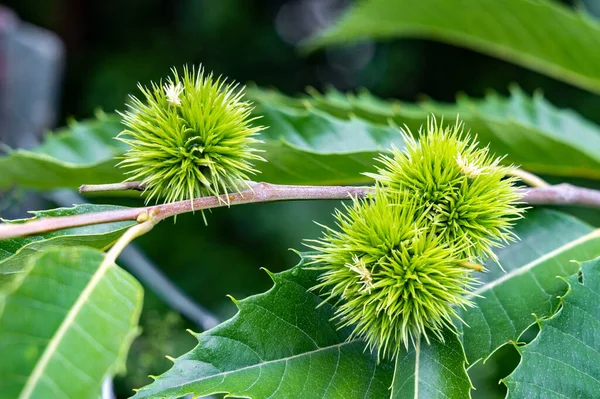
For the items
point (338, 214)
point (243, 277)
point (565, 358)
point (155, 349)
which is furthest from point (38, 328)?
point (243, 277)

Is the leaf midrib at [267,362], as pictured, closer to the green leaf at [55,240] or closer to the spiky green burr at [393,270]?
the spiky green burr at [393,270]

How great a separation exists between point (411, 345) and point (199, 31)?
165 inches

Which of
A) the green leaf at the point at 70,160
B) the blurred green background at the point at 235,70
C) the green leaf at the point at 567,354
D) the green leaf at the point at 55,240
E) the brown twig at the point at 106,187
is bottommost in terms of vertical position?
the green leaf at the point at 567,354

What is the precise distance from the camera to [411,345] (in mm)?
1220

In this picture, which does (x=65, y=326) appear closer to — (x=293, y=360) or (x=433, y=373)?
(x=293, y=360)

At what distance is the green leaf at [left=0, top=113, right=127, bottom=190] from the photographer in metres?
1.68

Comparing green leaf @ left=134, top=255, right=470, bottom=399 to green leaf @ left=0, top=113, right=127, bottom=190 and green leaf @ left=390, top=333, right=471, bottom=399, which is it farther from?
green leaf @ left=0, top=113, right=127, bottom=190

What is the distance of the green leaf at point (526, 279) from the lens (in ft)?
4.15

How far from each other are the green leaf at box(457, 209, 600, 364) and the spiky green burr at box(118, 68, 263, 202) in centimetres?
61

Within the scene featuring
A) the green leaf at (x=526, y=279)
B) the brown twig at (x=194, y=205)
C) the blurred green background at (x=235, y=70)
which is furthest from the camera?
the blurred green background at (x=235, y=70)

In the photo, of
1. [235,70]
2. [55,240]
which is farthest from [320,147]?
[235,70]

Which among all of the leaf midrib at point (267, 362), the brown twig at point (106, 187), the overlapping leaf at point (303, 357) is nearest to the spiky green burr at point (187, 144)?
the brown twig at point (106, 187)

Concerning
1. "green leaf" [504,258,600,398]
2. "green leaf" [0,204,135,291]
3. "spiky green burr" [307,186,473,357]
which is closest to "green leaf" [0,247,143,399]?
"green leaf" [0,204,135,291]

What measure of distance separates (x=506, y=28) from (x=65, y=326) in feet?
7.51
